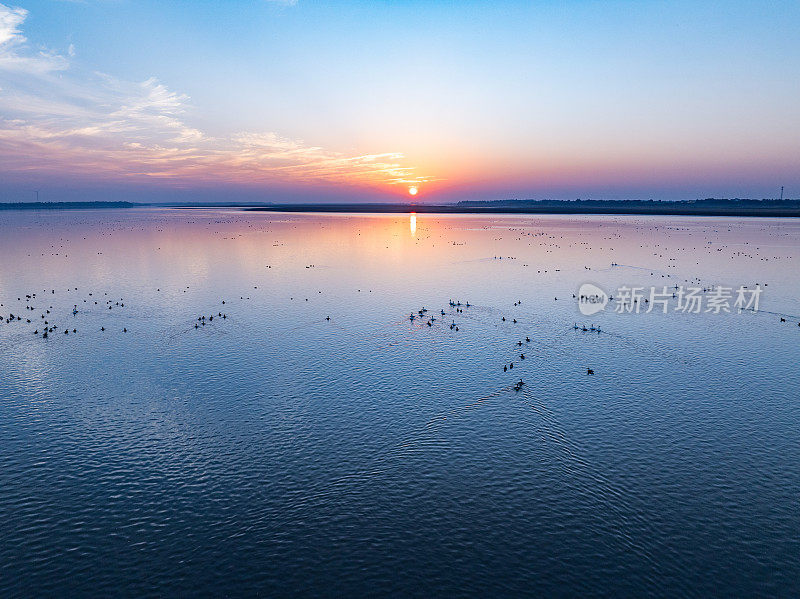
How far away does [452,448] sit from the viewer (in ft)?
111

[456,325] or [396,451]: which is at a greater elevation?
[456,325]

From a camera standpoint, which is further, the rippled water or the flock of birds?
the flock of birds

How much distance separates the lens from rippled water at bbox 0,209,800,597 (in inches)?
924

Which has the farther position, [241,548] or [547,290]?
[547,290]

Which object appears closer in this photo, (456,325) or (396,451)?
(396,451)

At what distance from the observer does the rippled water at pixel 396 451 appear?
924 inches

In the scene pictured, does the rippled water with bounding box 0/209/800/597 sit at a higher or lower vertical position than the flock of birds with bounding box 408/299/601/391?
lower

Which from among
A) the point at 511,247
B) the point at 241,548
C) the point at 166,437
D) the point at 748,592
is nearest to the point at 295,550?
the point at 241,548

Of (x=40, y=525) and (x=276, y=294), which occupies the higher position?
(x=276, y=294)

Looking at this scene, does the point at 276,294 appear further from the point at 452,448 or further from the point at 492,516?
the point at 492,516

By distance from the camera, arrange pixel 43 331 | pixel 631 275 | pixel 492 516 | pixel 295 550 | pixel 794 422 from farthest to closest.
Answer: pixel 631 275 < pixel 43 331 < pixel 794 422 < pixel 492 516 < pixel 295 550

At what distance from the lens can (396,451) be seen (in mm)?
33375

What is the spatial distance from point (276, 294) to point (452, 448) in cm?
5602

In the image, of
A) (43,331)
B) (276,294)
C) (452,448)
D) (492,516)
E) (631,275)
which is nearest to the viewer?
(492,516)
